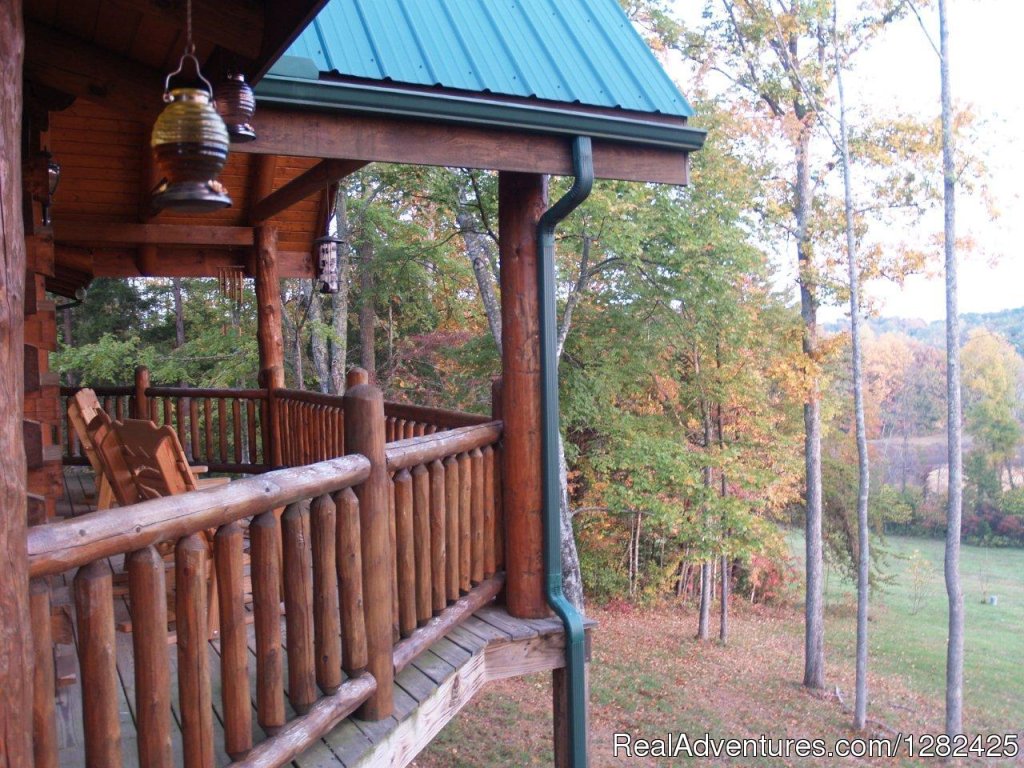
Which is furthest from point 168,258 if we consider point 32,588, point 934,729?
point 934,729

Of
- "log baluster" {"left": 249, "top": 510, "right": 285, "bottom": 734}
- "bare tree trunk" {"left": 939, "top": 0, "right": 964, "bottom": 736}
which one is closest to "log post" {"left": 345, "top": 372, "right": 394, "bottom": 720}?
"log baluster" {"left": 249, "top": 510, "right": 285, "bottom": 734}

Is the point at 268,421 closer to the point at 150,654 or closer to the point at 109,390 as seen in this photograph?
the point at 109,390

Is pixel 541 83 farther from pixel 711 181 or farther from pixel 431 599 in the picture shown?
pixel 711 181

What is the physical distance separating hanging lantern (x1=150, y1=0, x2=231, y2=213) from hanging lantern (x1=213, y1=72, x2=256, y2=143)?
532 mm

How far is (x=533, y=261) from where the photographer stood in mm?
4047

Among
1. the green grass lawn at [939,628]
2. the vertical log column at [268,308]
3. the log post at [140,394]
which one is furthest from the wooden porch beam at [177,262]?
the green grass lawn at [939,628]

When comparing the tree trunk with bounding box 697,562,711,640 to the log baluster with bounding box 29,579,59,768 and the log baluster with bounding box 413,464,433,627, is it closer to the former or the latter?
the log baluster with bounding box 413,464,433,627

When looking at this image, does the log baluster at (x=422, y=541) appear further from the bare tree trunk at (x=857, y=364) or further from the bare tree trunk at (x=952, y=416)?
the bare tree trunk at (x=857, y=364)

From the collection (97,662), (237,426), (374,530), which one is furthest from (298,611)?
(237,426)

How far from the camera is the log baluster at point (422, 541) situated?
11.1ft

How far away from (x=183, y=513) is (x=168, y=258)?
7911mm

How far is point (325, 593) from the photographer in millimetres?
2592

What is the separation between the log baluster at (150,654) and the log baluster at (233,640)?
24 centimetres

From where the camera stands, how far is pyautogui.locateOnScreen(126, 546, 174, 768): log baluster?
1.86 m
